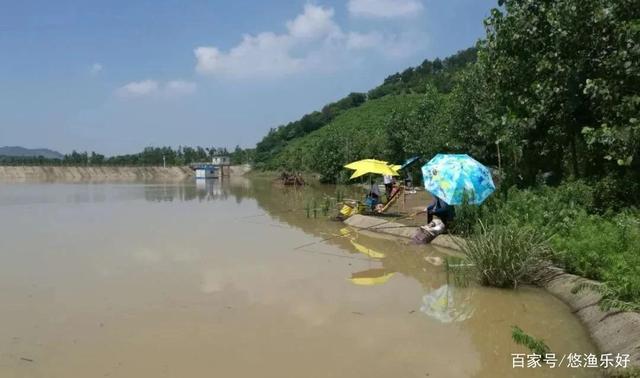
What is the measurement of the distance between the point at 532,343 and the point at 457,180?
6.03 metres

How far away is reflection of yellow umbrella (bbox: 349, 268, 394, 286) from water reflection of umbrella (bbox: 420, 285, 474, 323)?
110 centimetres

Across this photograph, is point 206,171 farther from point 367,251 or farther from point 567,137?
point 567,137

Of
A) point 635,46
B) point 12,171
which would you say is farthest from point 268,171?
point 635,46

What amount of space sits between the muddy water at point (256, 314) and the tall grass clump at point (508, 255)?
23cm

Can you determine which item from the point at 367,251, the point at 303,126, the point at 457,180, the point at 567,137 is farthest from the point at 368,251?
the point at 303,126

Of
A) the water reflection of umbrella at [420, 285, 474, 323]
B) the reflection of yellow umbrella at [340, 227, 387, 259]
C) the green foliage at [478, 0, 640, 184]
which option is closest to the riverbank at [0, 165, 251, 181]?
the reflection of yellow umbrella at [340, 227, 387, 259]

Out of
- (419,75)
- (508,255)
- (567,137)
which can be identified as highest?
(419,75)

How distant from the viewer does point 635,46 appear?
26.8ft

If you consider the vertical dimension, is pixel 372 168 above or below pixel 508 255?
above

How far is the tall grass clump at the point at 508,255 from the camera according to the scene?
7.48 m

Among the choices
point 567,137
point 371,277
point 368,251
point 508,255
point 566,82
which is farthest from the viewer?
point 368,251

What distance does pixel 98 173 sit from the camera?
7550cm

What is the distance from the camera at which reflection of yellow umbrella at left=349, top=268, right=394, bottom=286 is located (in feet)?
28.4

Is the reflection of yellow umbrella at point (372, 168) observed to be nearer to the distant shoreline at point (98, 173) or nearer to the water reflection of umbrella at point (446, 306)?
the water reflection of umbrella at point (446, 306)
